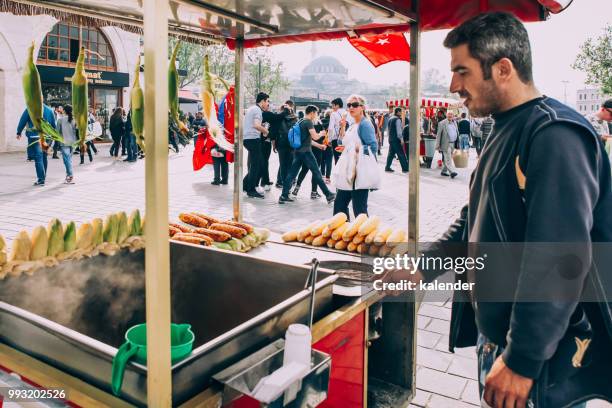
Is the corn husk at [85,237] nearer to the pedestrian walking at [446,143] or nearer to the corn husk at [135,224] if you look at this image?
the corn husk at [135,224]

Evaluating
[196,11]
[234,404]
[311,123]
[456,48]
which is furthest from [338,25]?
[311,123]

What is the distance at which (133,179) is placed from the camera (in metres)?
12.1

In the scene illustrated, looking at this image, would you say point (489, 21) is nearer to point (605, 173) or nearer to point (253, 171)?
point (605, 173)

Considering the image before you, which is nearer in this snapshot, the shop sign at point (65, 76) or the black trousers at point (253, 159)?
the black trousers at point (253, 159)

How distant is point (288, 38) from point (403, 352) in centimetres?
216

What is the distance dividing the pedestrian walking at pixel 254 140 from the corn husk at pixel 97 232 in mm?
6871

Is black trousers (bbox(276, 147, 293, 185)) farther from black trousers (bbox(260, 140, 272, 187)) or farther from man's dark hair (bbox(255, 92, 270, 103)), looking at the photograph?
man's dark hair (bbox(255, 92, 270, 103))

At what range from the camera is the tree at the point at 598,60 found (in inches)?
1106

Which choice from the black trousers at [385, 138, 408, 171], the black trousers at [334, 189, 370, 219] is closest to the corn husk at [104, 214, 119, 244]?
the black trousers at [334, 189, 370, 219]

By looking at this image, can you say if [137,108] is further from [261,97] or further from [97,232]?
[261,97]

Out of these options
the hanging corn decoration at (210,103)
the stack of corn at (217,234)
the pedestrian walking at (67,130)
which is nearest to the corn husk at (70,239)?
the stack of corn at (217,234)

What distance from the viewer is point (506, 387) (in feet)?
4.80

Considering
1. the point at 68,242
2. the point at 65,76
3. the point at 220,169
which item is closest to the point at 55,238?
the point at 68,242

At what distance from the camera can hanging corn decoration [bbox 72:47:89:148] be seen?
6.88 ft
